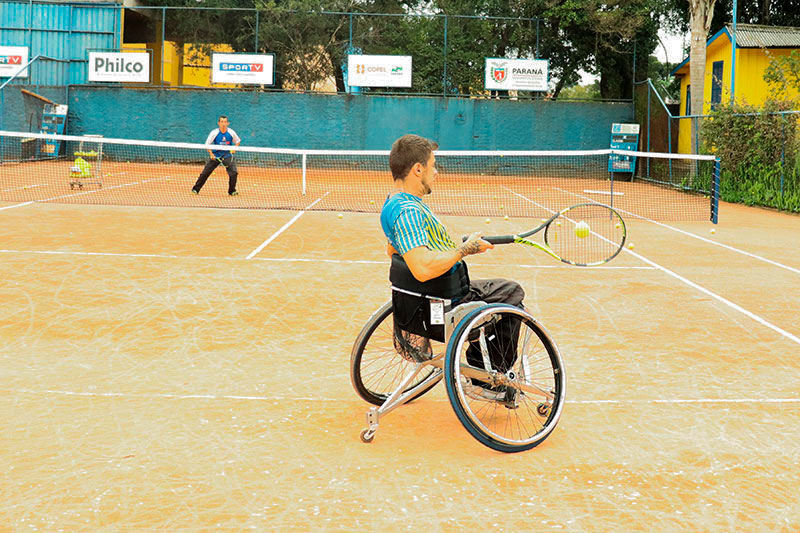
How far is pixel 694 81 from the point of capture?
918 inches

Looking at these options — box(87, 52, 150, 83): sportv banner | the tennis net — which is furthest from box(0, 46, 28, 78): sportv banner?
the tennis net

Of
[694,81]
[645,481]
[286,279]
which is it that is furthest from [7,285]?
[694,81]

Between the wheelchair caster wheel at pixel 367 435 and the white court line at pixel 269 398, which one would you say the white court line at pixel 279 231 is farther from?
the wheelchair caster wheel at pixel 367 435

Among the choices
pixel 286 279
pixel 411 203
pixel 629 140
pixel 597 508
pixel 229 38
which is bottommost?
pixel 597 508

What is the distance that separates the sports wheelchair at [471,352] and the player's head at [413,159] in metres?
0.39

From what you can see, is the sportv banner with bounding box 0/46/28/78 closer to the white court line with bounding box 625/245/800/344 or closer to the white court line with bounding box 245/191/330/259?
the white court line with bounding box 245/191/330/259

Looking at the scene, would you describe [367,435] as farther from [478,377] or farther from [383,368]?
[383,368]

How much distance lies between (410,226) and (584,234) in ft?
4.47

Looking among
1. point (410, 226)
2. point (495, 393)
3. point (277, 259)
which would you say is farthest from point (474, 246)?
point (277, 259)

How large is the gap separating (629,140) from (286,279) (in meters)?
21.5

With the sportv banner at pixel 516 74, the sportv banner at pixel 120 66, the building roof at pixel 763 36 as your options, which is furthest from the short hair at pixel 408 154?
the sportv banner at pixel 120 66

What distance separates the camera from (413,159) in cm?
411

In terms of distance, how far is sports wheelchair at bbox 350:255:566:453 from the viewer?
3.88 meters

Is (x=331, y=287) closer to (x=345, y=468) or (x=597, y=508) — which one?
(x=345, y=468)
